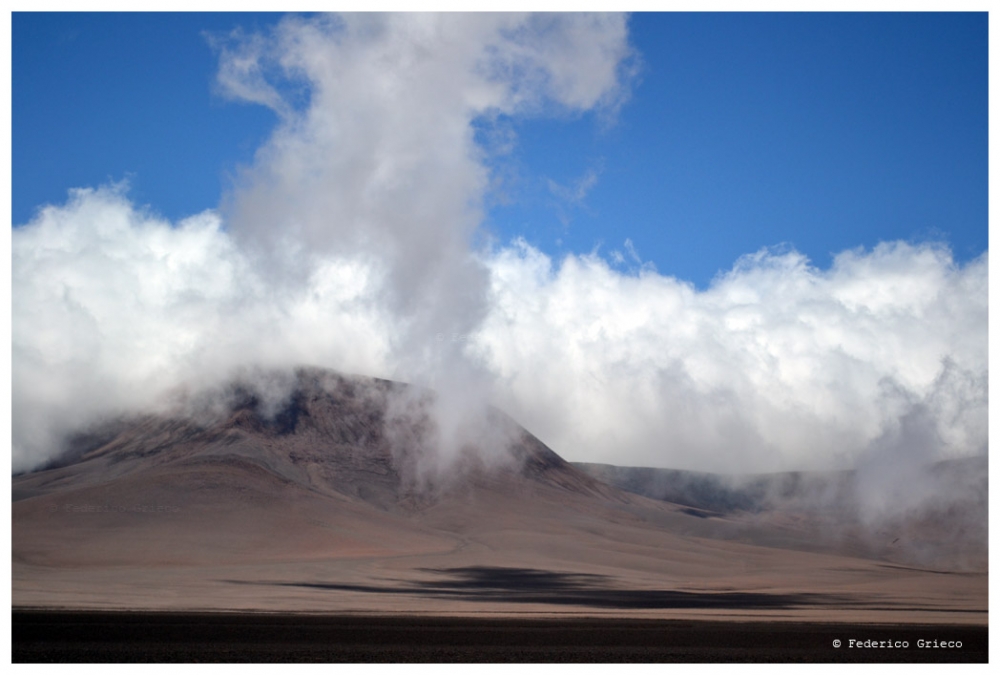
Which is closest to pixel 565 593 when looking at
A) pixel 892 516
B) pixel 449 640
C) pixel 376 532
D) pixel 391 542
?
pixel 449 640

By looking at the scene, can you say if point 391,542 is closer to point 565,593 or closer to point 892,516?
point 565,593

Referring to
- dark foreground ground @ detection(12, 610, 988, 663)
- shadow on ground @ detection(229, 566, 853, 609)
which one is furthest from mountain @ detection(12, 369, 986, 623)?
dark foreground ground @ detection(12, 610, 988, 663)

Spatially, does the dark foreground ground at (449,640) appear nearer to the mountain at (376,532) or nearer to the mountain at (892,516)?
the mountain at (376,532)

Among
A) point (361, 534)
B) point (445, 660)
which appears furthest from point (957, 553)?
point (445, 660)

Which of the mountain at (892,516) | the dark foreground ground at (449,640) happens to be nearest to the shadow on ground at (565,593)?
the dark foreground ground at (449,640)

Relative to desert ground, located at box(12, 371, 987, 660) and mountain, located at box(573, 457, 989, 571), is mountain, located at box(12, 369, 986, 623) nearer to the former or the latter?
desert ground, located at box(12, 371, 987, 660)

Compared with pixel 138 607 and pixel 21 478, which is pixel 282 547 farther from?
pixel 21 478
